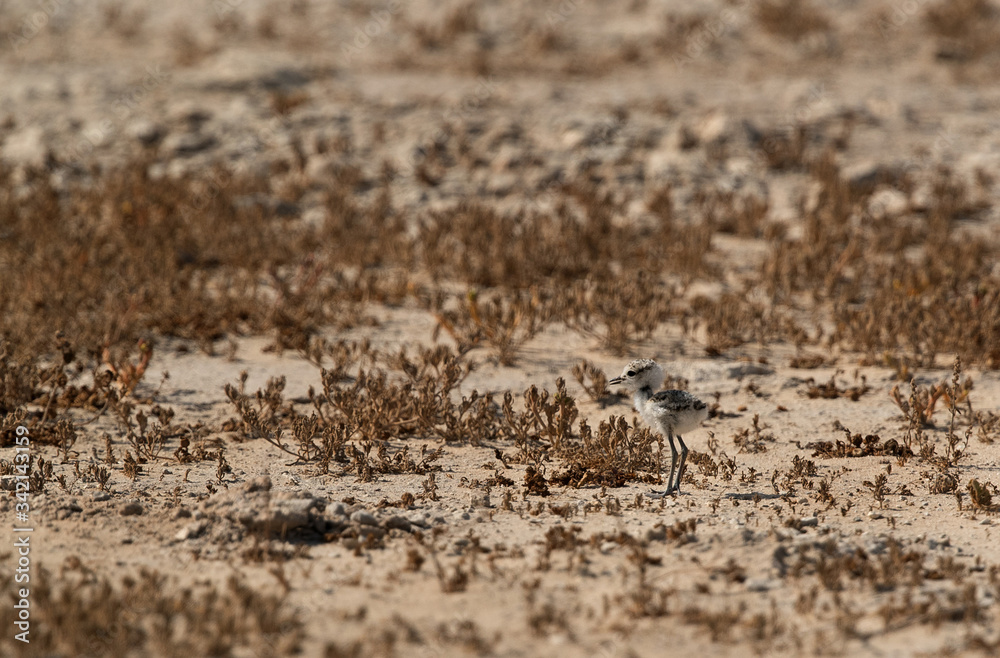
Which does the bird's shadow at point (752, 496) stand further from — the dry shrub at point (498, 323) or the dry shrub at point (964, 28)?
the dry shrub at point (964, 28)

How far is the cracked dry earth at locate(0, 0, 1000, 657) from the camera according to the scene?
3.90m

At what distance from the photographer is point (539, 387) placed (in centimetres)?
700

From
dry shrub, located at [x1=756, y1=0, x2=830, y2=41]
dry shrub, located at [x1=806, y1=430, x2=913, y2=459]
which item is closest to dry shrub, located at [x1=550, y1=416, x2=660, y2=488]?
dry shrub, located at [x1=806, y1=430, x2=913, y2=459]

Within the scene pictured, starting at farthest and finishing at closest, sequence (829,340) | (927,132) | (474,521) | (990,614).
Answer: (927,132) < (829,340) < (474,521) < (990,614)

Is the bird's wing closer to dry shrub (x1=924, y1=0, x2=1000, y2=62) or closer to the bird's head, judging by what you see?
the bird's head

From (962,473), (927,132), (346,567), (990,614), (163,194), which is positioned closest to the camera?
(990,614)

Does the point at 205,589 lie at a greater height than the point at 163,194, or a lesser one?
lesser

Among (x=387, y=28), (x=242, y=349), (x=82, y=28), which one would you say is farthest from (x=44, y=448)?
(x=82, y=28)

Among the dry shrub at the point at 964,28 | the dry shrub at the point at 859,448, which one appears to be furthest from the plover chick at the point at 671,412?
the dry shrub at the point at 964,28

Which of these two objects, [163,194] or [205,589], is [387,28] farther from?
[205,589]

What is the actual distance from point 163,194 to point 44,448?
533 centimetres

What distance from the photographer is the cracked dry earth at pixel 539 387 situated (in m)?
3.90

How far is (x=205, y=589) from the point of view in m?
4.12

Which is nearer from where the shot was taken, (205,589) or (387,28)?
(205,589)
